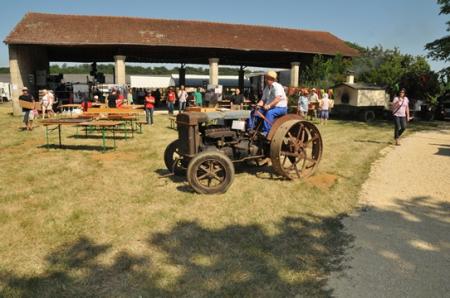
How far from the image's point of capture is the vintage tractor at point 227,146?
5645mm

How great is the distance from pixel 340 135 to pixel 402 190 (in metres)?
6.55

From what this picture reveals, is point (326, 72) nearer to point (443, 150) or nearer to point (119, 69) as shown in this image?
point (119, 69)

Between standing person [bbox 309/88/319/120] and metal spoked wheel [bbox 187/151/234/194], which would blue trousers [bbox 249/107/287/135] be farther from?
standing person [bbox 309/88/319/120]

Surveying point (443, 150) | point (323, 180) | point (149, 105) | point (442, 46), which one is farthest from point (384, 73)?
point (323, 180)

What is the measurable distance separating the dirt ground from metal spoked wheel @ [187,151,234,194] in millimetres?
1765

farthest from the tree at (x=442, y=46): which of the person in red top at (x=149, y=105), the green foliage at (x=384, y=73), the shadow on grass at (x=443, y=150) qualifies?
the person in red top at (x=149, y=105)

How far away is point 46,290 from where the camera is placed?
3.23m

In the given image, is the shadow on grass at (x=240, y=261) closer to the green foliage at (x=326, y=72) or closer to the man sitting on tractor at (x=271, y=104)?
the man sitting on tractor at (x=271, y=104)

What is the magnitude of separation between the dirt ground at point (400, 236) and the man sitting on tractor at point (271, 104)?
1.87 metres

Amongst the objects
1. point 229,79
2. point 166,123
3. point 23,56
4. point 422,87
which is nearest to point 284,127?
point 166,123

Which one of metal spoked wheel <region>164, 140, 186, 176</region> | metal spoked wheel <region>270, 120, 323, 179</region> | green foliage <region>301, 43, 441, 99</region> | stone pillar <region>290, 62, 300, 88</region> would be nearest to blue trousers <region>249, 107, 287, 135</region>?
metal spoked wheel <region>270, 120, 323, 179</region>

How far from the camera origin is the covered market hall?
1964 cm

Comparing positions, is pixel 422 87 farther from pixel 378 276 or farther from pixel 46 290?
pixel 46 290

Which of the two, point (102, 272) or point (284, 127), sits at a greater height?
A: point (284, 127)
